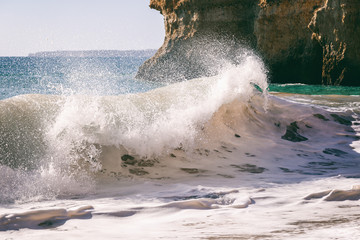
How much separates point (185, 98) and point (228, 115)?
24.8 inches

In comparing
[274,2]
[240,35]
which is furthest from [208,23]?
[274,2]

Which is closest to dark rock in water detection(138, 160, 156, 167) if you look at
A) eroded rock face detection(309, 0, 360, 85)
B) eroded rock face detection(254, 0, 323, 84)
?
eroded rock face detection(309, 0, 360, 85)

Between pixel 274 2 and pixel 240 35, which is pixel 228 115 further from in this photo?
pixel 240 35

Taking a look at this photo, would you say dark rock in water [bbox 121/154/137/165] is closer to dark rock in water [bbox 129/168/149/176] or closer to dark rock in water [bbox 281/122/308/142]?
dark rock in water [bbox 129/168/149/176]

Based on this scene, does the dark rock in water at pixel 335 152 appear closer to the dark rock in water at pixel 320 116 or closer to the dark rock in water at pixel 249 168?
the dark rock in water at pixel 249 168

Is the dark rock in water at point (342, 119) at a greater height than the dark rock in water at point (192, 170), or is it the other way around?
the dark rock in water at point (192, 170)

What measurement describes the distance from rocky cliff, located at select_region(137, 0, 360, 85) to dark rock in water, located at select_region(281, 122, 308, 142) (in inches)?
426

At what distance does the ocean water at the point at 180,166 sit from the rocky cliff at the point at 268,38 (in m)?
10.2

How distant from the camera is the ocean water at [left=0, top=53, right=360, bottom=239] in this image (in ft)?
Answer: 9.17

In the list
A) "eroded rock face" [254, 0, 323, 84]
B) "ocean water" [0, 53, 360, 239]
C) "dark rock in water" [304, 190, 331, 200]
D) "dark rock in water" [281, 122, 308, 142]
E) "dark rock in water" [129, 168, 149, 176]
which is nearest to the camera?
"ocean water" [0, 53, 360, 239]

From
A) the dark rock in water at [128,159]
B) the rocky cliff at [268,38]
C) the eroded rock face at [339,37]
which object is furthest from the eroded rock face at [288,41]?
the dark rock in water at [128,159]

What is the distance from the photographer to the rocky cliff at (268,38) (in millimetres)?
16141

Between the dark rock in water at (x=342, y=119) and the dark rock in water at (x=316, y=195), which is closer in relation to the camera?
the dark rock in water at (x=316, y=195)

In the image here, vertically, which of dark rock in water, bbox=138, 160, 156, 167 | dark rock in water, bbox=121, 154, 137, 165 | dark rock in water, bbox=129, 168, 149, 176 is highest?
dark rock in water, bbox=121, 154, 137, 165
